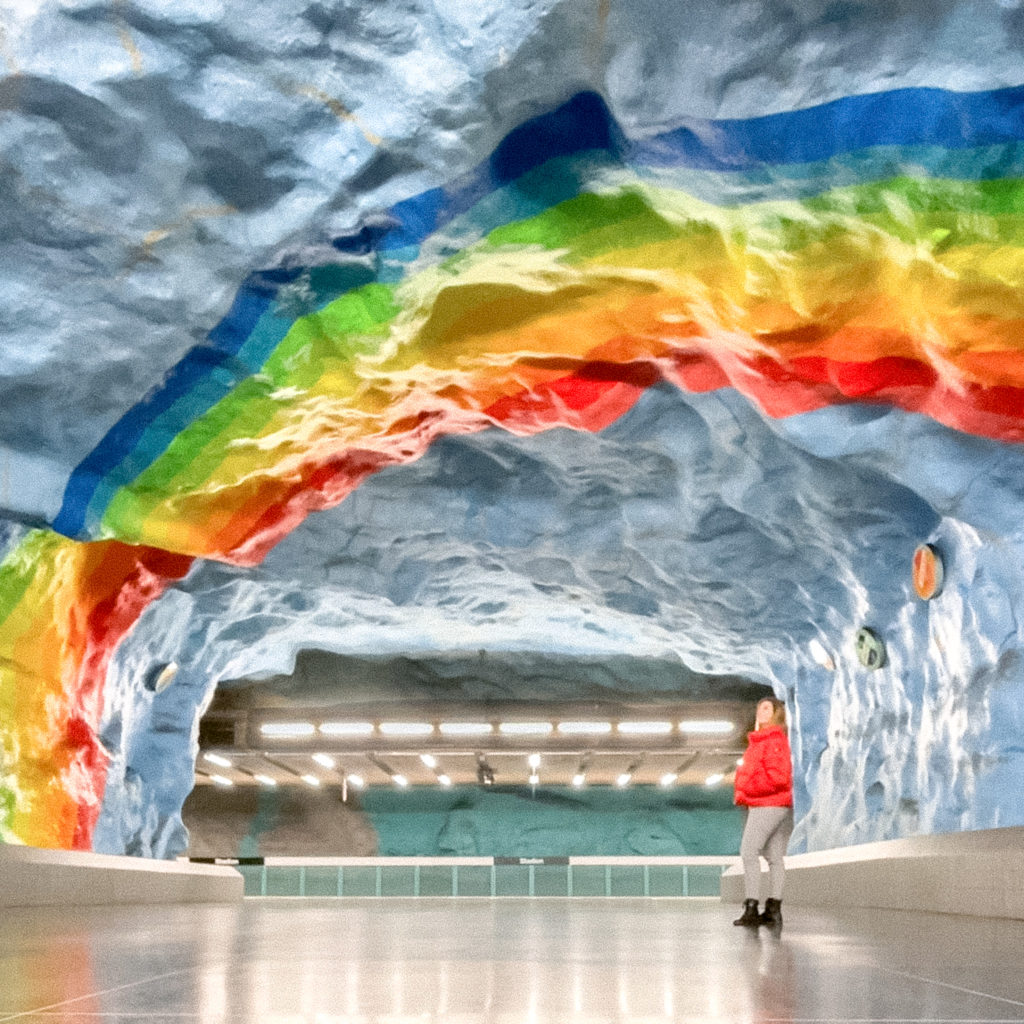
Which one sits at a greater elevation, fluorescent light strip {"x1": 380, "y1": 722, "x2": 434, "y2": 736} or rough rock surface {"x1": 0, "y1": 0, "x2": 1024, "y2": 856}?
rough rock surface {"x1": 0, "y1": 0, "x2": 1024, "y2": 856}

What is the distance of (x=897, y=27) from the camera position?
4520mm

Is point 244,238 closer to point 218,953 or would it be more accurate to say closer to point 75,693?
point 218,953

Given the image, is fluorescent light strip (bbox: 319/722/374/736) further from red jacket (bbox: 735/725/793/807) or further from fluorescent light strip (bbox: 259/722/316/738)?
red jacket (bbox: 735/725/793/807)

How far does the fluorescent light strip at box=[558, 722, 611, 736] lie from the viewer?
16.7 metres

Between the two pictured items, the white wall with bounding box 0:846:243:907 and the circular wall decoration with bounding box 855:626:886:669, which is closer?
the white wall with bounding box 0:846:243:907

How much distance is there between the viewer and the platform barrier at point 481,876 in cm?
2234

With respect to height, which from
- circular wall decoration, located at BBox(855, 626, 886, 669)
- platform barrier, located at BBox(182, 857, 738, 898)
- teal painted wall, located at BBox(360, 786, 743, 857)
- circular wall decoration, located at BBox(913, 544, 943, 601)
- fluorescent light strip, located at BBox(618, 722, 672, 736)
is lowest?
platform barrier, located at BBox(182, 857, 738, 898)

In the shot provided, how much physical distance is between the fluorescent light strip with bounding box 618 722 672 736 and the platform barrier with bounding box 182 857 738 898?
615 centimetres

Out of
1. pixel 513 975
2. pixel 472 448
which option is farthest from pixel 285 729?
pixel 513 975

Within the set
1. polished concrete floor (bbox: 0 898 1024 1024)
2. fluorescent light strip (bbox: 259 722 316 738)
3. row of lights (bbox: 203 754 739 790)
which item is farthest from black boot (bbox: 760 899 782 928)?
row of lights (bbox: 203 754 739 790)

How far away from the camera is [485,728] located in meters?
17.1

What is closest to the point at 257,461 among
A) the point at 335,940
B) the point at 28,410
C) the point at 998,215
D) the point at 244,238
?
the point at 28,410

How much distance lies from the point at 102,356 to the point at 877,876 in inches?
255

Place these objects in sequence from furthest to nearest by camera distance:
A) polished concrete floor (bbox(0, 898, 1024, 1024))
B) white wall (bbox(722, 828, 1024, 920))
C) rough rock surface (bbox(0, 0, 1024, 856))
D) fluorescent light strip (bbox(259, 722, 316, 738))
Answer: fluorescent light strip (bbox(259, 722, 316, 738)) < white wall (bbox(722, 828, 1024, 920)) < rough rock surface (bbox(0, 0, 1024, 856)) < polished concrete floor (bbox(0, 898, 1024, 1024))
